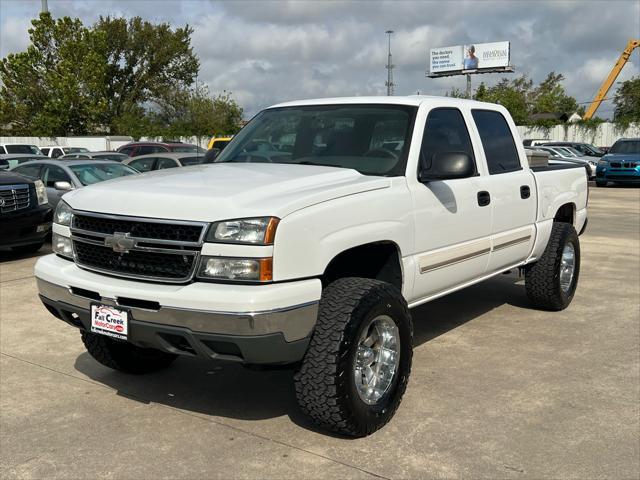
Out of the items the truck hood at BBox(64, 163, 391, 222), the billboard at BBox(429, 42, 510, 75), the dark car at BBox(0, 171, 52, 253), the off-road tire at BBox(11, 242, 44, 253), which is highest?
the billboard at BBox(429, 42, 510, 75)

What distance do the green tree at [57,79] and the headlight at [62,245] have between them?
41971 millimetres

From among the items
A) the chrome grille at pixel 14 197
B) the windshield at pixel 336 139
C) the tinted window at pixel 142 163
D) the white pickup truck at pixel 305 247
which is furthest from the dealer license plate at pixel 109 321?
the tinted window at pixel 142 163

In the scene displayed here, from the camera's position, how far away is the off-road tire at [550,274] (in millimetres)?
6230

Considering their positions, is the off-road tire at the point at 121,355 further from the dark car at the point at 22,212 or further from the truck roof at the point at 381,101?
the dark car at the point at 22,212

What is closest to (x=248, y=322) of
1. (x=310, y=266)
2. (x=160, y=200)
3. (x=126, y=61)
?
(x=310, y=266)

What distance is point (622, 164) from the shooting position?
79.4 ft

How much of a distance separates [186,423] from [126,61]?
180 ft

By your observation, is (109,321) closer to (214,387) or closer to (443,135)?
(214,387)

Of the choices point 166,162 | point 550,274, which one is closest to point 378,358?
point 550,274

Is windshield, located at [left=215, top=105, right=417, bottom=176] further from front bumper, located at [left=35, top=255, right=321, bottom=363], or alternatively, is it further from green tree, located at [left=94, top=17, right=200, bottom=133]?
green tree, located at [left=94, top=17, right=200, bottom=133]

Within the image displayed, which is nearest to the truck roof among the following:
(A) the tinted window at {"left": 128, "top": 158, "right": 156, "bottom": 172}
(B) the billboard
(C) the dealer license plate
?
(C) the dealer license plate

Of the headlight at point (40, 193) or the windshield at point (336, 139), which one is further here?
the headlight at point (40, 193)

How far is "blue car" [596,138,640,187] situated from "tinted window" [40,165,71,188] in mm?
19956

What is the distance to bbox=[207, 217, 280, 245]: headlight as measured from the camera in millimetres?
3242
